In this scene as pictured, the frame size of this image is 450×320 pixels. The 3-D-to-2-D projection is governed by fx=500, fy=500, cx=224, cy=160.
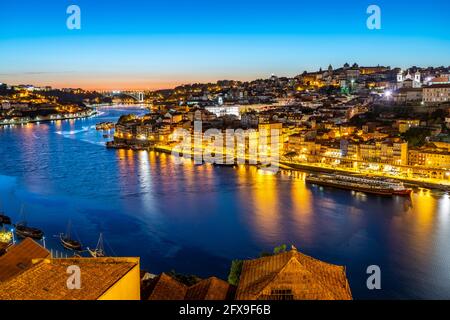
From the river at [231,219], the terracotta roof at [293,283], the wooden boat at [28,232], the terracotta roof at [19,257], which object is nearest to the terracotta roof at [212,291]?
the terracotta roof at [293,283]

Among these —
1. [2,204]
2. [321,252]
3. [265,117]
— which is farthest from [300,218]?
[265,117]

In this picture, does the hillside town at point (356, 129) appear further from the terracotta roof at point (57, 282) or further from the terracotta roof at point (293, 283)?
the terracotta roof at point (57, 282)

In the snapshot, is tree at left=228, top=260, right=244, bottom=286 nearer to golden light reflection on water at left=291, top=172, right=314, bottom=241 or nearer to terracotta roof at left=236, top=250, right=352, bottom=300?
terracotta roof at left=236, top=250, right=352, bottom=300

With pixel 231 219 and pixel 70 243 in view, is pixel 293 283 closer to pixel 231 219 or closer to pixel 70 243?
pixel 70 243

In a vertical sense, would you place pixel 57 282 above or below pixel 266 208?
above

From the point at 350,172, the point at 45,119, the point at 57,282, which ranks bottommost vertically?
the point at 350,172

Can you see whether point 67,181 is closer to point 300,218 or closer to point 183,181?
point 183,181

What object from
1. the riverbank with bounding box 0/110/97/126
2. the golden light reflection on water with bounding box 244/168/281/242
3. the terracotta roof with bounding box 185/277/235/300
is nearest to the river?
the golden light reflection on water with bounding box 244/168/281/242

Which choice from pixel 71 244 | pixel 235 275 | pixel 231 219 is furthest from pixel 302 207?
pixel 235 275
